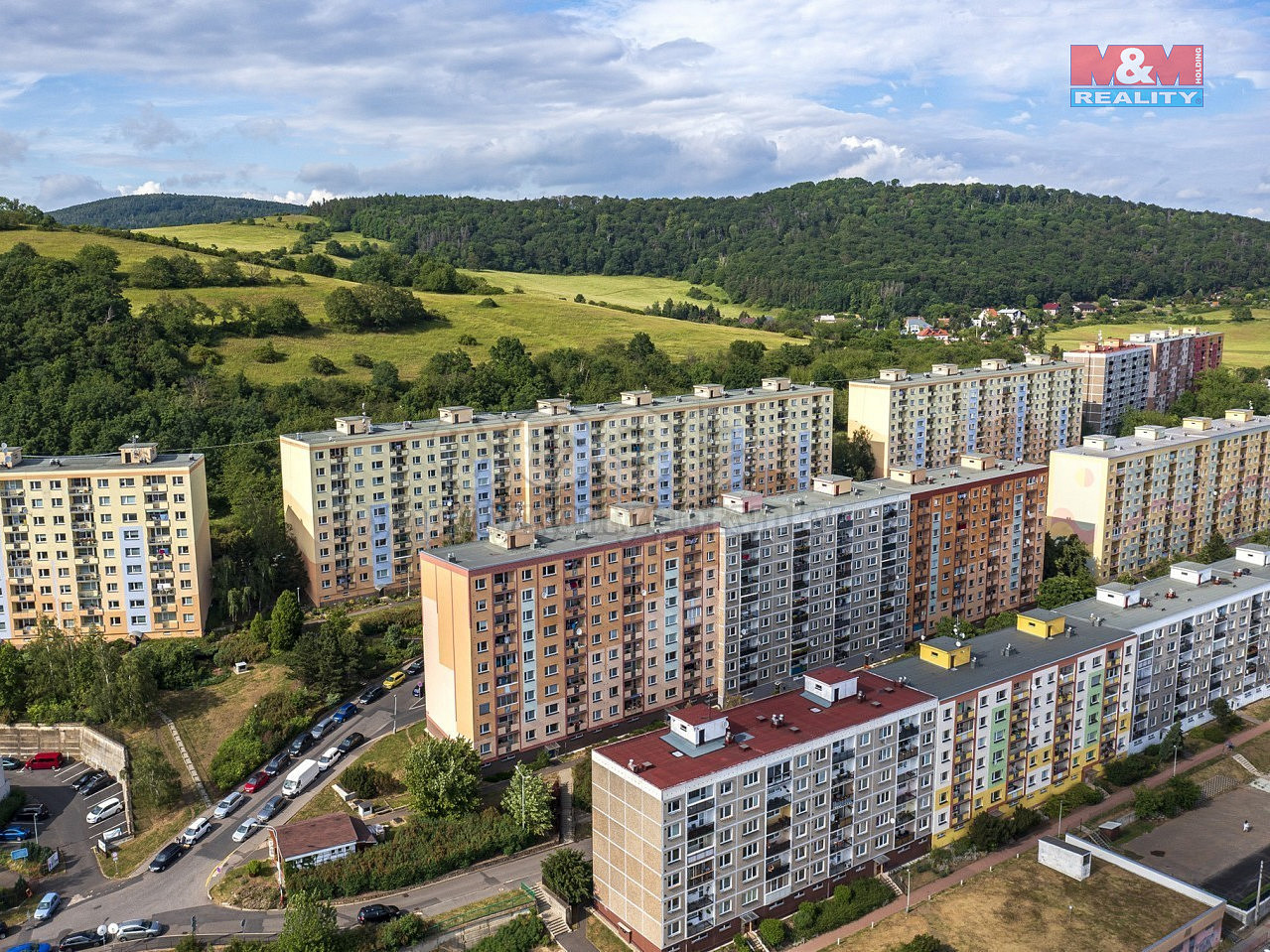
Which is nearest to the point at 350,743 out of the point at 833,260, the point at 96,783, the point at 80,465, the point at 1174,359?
the point at 96,783

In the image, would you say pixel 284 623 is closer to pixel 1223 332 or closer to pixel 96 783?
pixel 96 783

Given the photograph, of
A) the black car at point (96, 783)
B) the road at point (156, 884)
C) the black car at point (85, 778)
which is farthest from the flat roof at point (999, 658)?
the black car at point (85, 778)

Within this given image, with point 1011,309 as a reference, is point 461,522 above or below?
A: below

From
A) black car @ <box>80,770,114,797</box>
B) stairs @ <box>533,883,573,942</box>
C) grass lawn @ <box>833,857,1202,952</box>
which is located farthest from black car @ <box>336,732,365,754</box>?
grass lawn @ <box>833,857,1202,952</box>

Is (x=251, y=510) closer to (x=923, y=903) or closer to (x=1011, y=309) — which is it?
(x=923, y=903)

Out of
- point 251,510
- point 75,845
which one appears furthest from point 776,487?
point 75,845

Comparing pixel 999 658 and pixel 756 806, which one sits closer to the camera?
pixel 756 806
